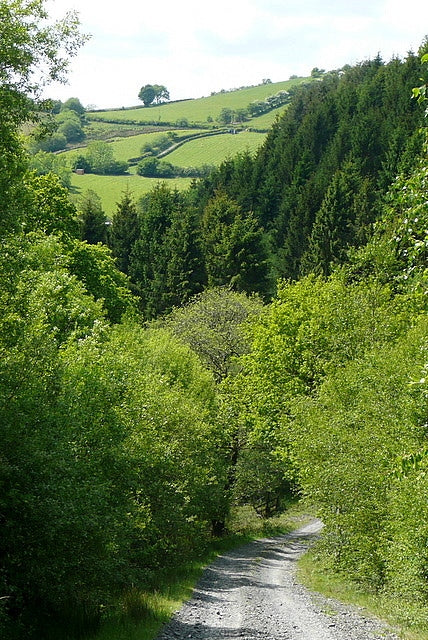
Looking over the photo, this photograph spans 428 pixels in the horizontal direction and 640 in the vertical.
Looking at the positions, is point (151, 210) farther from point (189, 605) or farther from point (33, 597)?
point (33, 597)

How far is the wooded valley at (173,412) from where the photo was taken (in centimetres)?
1522

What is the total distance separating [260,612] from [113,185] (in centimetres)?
13147

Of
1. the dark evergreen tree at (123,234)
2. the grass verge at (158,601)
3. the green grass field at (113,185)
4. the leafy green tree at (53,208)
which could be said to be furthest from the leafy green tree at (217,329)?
the green grass field at (113,185)

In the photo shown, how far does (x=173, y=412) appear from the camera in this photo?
29281 mm

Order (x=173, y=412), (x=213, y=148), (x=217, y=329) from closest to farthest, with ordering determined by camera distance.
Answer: (x=173, y=412), (x=217, y=329), (x=213, y=148)

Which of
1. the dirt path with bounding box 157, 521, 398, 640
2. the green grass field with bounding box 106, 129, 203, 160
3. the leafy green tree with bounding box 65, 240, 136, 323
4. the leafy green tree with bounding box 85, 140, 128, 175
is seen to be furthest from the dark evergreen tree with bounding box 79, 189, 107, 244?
the green grass field with bounding box 106, 129, 203, 160

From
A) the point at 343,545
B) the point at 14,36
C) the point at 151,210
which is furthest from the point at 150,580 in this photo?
the point at 151,210

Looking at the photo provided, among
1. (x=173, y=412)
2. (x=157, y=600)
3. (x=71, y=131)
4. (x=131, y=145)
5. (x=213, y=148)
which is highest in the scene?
(x=71, y=131)

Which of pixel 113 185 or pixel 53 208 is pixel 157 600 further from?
pixel 113 185

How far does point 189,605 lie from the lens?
2220 cm

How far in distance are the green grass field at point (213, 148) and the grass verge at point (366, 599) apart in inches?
5568

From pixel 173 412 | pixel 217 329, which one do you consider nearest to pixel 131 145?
pixel 217 329

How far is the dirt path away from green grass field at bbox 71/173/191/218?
108 meters

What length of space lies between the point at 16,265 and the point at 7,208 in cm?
125
